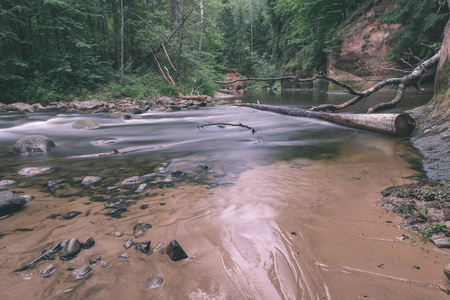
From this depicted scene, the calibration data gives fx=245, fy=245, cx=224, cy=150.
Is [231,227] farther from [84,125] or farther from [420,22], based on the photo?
[420,22]

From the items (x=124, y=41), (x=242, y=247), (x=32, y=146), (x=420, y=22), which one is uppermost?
(x=124, y=41)

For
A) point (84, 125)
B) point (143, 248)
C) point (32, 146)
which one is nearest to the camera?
point (143, 248)

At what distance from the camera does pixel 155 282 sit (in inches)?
61.7

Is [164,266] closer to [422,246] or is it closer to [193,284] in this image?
[193,284]

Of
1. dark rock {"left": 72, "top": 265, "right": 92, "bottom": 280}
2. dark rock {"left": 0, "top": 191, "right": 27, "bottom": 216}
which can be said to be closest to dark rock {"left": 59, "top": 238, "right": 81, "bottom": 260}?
dark rock {"left": 72, "top": 265, "right": 92, "bottom": 280}

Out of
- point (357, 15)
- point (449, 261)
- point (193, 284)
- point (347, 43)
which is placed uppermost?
point (357, 15)

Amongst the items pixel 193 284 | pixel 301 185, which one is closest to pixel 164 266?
pixel 193 284

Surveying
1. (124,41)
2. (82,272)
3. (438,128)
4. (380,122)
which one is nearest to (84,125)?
(82,272)

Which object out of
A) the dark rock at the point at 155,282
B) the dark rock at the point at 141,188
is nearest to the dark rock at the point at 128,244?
the dark rock at the point at 155,282

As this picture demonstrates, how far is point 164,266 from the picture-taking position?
171 centimetres

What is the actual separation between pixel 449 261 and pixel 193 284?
166 centimetres

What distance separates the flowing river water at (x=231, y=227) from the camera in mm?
1517

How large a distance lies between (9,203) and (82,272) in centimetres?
153

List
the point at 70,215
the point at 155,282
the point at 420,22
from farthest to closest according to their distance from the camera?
the point at 420,22
the point at 70,215
the point at 155,282
